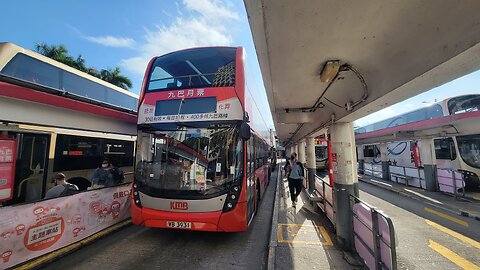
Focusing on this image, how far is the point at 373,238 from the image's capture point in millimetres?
3453

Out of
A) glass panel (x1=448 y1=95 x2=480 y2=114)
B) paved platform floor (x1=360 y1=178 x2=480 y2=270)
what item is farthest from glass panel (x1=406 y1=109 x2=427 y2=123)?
paved platform floor (x1=360 y1=178 x2=480 y2=270)

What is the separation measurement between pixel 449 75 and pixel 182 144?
437cm

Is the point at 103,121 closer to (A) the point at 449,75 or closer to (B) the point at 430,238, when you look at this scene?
(A) the point at 449,75

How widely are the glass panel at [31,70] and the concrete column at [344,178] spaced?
7.52m

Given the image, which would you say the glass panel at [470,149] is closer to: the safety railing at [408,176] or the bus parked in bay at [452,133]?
the bus parked in bay at [452,133]

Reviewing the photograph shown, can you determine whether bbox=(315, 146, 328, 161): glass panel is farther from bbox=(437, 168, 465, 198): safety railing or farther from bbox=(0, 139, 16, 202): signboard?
bbox=(0, 139, 16, 202): signboard

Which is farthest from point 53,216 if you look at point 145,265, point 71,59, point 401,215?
point 71,59

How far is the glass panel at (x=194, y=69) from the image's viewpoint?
529 centimetres

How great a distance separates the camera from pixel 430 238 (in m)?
5.46

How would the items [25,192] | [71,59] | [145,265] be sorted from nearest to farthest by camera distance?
[145,265]
[25,192]
[71,59]

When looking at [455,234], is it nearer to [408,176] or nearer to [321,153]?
[408,176]

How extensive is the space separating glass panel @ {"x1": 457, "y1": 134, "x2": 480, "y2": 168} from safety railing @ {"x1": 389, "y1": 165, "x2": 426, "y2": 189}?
1.84 meters

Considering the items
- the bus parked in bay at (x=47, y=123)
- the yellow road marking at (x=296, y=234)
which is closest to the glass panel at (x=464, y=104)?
the yellow road marking at (x=296, y=234)

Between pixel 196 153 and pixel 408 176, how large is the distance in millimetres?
13131
